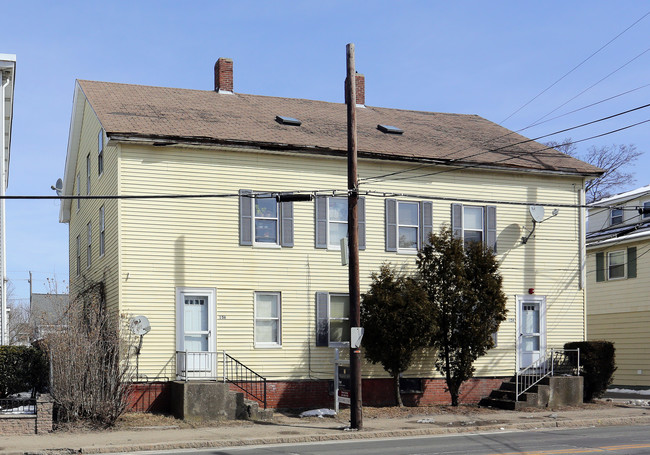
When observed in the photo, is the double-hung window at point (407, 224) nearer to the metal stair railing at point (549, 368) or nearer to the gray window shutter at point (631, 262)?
the metal stair railing at point (549, 368)

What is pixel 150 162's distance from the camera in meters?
21.8

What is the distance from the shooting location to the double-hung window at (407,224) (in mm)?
24266

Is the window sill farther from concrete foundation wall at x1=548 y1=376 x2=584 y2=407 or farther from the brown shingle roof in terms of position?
concrete foundation wall at x1=548 y1=376 x2=584 y2=407

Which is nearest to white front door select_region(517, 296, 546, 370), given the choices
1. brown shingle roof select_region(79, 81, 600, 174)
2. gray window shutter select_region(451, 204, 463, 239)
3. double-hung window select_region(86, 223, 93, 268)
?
gray window shutter select_region(451, 204, 463, 239)

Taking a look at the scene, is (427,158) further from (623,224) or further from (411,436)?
(623,224)

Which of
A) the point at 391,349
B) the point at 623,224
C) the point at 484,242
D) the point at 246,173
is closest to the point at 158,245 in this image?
the point at 246,173

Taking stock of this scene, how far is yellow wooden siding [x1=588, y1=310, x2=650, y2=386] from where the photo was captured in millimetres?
30656

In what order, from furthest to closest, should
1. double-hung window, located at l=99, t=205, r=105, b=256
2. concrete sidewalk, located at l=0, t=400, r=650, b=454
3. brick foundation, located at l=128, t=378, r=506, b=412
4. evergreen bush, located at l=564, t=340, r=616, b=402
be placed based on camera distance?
evergreen bush, located at l=564, t=340, r=616, b=402, double-hung window, located at l=99, t=205, r=105, b=256, brick foundation, located at l=128, t=378, r=506, b=412, concrete sidewalk, located at l=0, t=400, r=650, b=454

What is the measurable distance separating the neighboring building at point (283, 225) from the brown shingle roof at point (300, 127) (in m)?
0.09

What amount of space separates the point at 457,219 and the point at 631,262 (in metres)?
10.0

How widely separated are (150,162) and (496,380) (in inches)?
483

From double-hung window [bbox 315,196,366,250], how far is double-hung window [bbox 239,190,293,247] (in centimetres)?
89

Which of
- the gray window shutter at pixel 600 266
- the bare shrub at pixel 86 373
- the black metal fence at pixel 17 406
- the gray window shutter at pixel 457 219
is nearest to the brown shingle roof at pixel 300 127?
the gray window shutter at pixel 457 219

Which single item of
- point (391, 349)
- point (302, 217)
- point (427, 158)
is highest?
point (427, 158)
